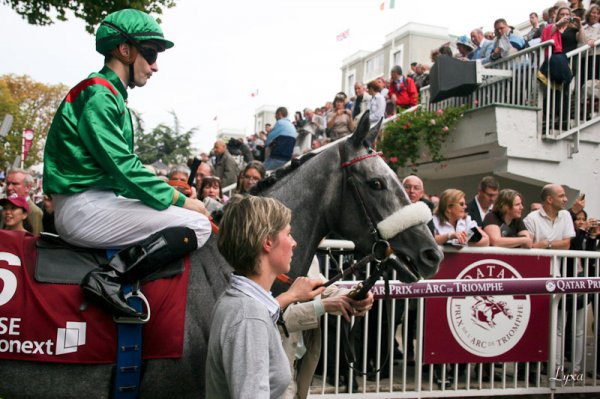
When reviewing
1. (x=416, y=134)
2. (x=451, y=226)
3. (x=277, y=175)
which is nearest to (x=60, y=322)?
(x=277, y=175)

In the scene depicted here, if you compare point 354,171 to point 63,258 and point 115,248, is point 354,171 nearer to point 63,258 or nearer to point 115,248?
point 115,248

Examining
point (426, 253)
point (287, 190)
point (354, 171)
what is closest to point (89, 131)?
point (287, 190)

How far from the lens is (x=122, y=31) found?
2855mm

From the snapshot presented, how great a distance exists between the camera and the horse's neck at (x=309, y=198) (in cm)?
338

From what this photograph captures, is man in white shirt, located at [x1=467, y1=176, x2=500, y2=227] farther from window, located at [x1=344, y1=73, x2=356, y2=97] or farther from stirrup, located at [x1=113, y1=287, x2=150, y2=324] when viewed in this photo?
window, located at [x1=344, y1=73, x2=356, y2=97]

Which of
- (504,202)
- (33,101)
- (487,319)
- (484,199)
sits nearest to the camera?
(487,319)

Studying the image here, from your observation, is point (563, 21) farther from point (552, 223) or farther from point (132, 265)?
point (132, 265)

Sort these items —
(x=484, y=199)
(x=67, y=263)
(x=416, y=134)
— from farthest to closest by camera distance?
(x=416, y=134) < (x=484, y=199) < (x=67, y=263)

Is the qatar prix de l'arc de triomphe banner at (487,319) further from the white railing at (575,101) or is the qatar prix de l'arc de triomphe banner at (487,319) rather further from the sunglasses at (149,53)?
the white railing at (575,101)

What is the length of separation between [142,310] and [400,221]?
5.09 ft

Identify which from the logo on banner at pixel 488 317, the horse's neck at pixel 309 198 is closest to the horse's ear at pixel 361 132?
the horse's neck at pixel 309 198

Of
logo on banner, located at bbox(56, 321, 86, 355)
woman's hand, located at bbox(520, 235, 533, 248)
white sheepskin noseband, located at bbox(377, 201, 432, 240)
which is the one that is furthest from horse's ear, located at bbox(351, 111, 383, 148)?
woman's hand, located at bbox(520, 235, 533, 248)

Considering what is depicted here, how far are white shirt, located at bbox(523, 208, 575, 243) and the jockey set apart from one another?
15.9ft

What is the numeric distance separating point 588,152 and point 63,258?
11130mm
